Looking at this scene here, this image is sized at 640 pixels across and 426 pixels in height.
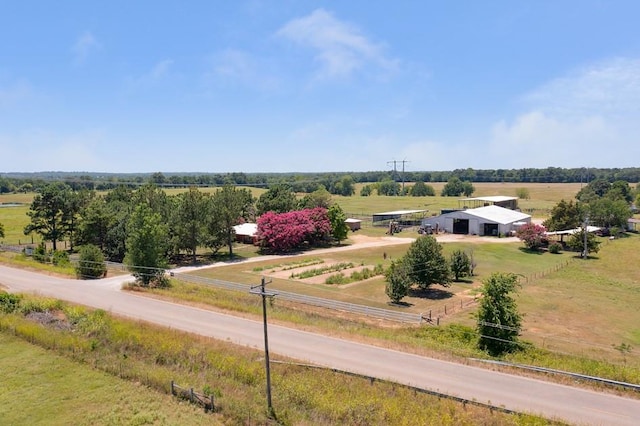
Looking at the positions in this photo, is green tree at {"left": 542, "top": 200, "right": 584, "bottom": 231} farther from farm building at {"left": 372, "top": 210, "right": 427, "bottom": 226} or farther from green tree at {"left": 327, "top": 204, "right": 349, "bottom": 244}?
green tree at {"left": 327, "top": 204, "right": 349, "bottom": 244}

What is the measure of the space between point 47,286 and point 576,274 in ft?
174

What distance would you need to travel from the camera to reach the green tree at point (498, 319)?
27.9 meters

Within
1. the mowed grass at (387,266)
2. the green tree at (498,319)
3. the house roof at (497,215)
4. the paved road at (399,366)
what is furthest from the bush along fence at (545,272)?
the paved road at (399,366)

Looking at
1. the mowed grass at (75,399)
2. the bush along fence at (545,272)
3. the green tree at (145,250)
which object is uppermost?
the green tree at (145,250)

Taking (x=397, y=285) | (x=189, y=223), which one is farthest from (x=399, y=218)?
(x=397, y=285)

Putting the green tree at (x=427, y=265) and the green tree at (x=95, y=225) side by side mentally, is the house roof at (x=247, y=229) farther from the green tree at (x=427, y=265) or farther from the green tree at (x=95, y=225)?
the green tree at (x=427, y=265)

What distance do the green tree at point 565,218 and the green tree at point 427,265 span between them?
3994 centimetres

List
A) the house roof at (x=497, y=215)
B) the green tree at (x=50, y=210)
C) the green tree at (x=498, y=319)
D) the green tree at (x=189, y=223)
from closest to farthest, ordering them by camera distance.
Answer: the green tree at (x=498, y=319)
the green tree at (x=189, y=223)
the green tree at (x=50, y=210)
the house roof at (x=497, y=215)

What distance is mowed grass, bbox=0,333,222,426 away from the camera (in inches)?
739

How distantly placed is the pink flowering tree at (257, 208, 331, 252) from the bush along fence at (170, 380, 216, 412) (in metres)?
44.2

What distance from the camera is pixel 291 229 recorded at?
215 ft

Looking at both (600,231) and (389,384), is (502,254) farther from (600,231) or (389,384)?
(389,384)

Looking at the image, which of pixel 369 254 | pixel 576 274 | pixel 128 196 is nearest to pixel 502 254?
pixel 576 274

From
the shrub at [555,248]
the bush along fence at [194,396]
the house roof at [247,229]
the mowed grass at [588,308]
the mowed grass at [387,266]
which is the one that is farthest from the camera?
the house roof at [247,229]
